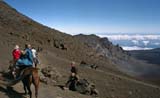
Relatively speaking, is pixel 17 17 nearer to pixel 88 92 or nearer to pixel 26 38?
pixel 26 38

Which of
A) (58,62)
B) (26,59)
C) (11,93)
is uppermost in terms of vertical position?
(26,59)

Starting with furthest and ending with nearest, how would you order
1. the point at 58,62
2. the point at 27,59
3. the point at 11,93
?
the point at 58,62 → the point at 11,93 → the point at 27,59

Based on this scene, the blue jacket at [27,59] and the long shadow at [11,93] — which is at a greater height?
the blue jacket at [27,59]

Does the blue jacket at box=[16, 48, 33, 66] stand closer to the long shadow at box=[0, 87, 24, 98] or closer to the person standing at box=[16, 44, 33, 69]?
the person standing at box=[16, 44, 33, 69]

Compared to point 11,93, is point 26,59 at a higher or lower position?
higher

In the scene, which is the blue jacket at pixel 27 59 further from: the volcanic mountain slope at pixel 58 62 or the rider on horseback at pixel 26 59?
the volcanic mountain slope at pixel 58 62

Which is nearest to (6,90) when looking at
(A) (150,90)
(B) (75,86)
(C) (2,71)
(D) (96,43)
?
(C) (2,71)

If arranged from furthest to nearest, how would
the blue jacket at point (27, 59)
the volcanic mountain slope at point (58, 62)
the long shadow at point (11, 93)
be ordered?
the volcanic mountain slope at point (58, 62), the long shadow at point (11, 93), the blue jacket at point (27, 59)

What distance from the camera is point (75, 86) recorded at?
26672 millimetres

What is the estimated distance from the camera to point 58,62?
5166 cm

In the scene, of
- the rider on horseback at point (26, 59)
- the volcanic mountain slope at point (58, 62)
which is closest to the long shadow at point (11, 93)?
the volcanic mountain slope at point (58, 62)

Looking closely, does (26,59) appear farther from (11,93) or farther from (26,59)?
(11,93)

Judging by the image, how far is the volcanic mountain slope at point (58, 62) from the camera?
23.7m

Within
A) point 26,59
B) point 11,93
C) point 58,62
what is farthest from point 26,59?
point 58,62
